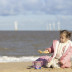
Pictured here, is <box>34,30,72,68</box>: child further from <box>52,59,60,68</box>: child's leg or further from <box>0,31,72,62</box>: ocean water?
<box>0,31,72,62</box>: ocean water

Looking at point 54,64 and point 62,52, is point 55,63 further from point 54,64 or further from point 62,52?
point 62,52

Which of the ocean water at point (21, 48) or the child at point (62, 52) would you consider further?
the ocean water at point (21, 48)

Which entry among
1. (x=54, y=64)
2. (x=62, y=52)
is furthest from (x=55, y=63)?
(x=62, y=52)

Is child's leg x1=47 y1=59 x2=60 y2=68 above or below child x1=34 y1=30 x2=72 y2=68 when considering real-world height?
below

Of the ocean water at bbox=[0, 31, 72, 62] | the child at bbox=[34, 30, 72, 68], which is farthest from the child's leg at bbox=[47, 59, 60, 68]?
the ocean water at bbox=[0, 31, 72, 62]

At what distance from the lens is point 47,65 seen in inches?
267

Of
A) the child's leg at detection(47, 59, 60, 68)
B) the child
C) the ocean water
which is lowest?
the ocean water

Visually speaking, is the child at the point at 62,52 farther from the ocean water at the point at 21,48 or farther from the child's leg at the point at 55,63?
the ocean water at the point at 21,48

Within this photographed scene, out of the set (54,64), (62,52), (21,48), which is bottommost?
(21,48)

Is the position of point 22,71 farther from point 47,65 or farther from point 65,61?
point 65,61

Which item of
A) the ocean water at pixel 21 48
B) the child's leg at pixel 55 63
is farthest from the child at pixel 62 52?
the ocean water at pixel 21 48

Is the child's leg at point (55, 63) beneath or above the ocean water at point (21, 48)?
above

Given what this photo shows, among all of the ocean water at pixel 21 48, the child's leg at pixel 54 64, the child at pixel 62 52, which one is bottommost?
the ocean water at pixel 21 48

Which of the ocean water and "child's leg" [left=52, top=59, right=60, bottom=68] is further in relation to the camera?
the ocean water
